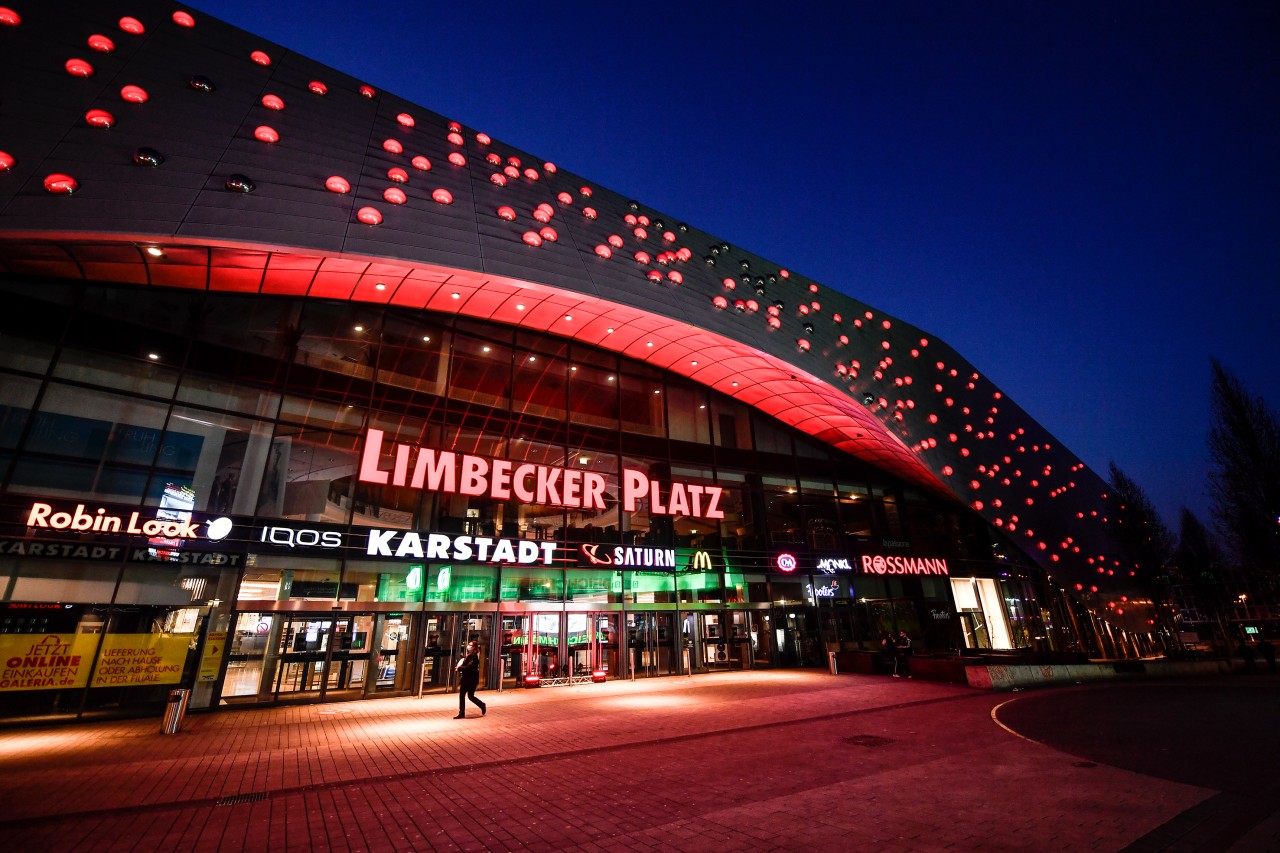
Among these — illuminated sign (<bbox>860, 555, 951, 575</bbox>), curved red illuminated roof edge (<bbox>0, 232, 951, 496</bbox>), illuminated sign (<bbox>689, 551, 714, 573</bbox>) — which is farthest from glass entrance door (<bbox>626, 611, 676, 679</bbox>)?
curved red illuminated roof edge (<bbox>0, 232, 951, 496</bbox>)

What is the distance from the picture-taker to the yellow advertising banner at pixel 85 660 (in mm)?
12945

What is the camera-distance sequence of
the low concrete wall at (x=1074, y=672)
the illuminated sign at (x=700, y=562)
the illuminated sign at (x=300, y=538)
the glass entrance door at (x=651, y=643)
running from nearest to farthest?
the illuminated sign at (x=300, y=538) → the low concrete wall at (x=1074, y=672) → the glass entrance door at (x=651, y=643) → the illuminated sign at (x=700, y=562)

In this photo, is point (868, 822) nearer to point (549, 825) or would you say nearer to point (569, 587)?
point (549, 825)

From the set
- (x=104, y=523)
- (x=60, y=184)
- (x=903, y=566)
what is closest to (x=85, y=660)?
(x=104, y=523)

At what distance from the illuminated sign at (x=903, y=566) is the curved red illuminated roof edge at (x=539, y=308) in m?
4.51

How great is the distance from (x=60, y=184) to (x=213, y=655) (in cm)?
1215

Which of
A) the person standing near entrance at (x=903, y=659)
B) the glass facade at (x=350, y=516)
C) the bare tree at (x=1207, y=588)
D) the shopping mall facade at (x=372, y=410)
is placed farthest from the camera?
the bare tree at (x=1207, y=588)

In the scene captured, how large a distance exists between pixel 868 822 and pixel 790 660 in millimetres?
20642

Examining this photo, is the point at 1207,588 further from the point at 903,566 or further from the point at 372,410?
the point at 372,410

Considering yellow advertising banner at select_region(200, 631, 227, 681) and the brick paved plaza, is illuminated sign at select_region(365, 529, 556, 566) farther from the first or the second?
the brick paved plaza

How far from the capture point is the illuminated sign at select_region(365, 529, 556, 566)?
1762 cm

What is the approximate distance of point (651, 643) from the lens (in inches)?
901

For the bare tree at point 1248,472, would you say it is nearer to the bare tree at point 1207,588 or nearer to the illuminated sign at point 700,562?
the bare tree at point 1207,588

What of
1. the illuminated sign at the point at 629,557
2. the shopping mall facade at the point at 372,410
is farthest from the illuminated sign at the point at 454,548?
the illuminated sign at the point at 629,557
